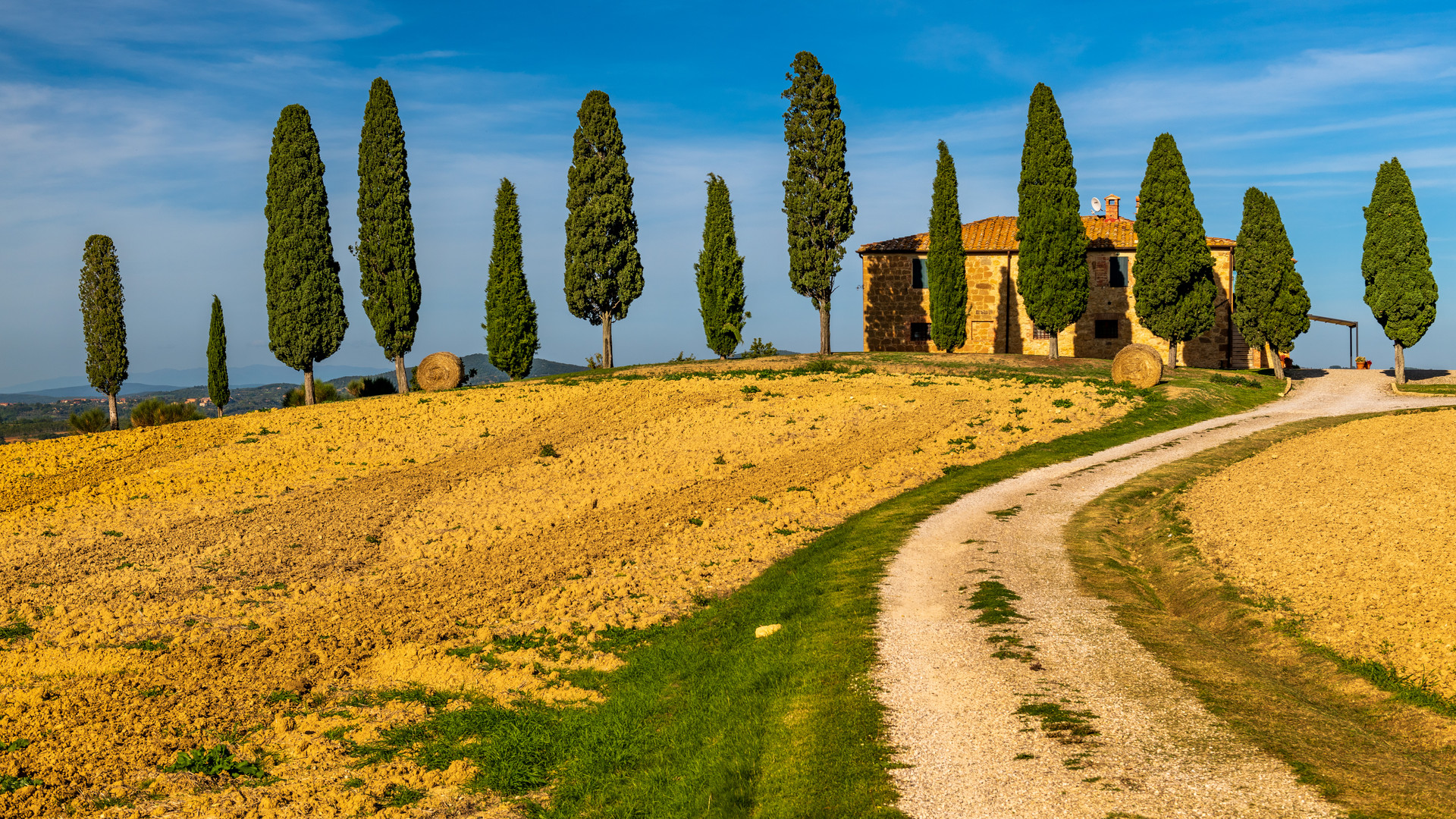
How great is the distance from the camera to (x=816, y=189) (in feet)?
157

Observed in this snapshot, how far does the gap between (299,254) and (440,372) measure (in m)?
7.98

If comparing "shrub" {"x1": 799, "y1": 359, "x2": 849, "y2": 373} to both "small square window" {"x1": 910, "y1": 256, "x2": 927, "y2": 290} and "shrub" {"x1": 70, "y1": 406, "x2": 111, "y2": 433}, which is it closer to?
"small square window" {"x1": 910, "y1": 256, "x2": 927, "y2": 290}

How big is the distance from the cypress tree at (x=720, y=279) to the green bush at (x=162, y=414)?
23.8 meters

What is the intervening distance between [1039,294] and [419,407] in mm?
29233

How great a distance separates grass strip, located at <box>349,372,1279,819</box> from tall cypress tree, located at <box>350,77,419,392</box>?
106ft

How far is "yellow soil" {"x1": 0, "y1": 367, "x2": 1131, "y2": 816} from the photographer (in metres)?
9.48

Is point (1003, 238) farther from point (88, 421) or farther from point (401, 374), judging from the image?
point (88, 421)

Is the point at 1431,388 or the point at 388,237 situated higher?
the point at 388,237

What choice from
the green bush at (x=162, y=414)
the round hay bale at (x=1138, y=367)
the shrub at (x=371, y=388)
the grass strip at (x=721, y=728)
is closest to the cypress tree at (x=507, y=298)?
the shrub at (x=371, y=388)

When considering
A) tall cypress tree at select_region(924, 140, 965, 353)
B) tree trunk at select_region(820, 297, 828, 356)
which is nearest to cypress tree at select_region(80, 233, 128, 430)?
tree trunk at select_region(820, 297, 828, 356)

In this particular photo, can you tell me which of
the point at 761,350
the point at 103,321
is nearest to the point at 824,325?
the point at 761,350

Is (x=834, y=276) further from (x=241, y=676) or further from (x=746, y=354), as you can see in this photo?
(x=241, y=676)

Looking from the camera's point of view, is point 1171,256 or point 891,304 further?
point 891,304

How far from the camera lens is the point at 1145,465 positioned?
71.9 feet
